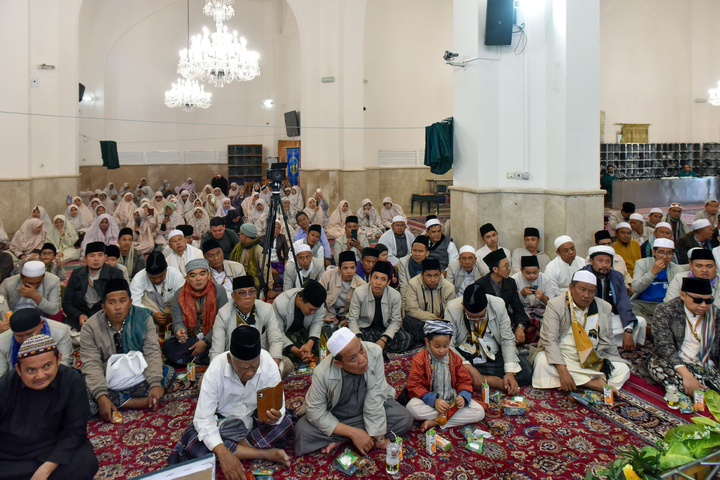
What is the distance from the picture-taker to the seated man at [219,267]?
4.34 meters

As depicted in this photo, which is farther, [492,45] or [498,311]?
[492,45]

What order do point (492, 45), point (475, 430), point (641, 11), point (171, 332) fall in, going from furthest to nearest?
point (641, 11), point (492, 45), point (171, 332), point (475, 430)

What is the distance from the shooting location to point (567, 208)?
17.7ft

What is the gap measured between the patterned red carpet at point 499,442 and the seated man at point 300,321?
1.27ft

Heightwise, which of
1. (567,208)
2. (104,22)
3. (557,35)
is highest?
(104,22)

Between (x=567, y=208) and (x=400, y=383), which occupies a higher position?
(x=567, y=208)

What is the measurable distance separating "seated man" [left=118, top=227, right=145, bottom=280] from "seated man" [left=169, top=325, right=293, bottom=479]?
9.37 feet

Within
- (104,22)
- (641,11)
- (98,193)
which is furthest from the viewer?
(641,11)

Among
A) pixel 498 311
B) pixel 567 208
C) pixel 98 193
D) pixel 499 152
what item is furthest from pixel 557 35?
pixel 98 193

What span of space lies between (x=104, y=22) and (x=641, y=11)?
1350 cm

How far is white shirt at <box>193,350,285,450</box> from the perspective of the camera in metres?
2.49

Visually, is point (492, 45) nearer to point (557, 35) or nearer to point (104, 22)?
point (557, 35)

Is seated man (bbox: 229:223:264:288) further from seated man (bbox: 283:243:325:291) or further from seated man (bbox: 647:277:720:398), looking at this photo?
seated man (bbox: 647:277:720:398)

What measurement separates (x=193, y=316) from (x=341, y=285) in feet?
3.80
